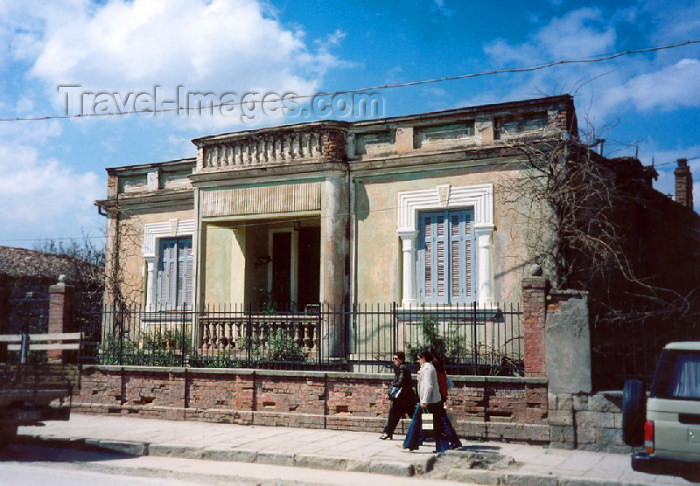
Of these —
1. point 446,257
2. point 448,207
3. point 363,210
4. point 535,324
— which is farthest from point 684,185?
point 535,324

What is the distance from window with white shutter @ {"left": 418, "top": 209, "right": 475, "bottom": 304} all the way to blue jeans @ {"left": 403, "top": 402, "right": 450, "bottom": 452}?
13.5ft

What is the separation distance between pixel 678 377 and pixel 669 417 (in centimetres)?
45

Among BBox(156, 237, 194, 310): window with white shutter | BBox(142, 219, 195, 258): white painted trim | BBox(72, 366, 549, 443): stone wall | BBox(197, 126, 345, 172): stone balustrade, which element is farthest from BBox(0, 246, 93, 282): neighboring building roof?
BBox(72, 366, 549, 443): stone wall

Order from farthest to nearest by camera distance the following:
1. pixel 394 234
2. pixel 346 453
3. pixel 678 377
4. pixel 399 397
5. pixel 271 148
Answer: pixel 271 148 < pixel 394 234 < pixel 399 397 < pixel 346 453 < pixel 678 377

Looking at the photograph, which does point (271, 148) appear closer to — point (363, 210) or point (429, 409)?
point (363, 210)

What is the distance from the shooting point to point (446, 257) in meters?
14.4

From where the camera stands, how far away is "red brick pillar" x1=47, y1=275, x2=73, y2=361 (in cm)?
1543

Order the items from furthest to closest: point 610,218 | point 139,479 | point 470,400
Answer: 1. point 610,218
2. point 470,400
3. point 139,479

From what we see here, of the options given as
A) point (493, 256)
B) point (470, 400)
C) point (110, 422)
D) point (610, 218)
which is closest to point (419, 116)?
point (493, 256)

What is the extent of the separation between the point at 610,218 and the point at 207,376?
8.78m

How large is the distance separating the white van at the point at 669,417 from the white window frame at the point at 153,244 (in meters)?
13.5

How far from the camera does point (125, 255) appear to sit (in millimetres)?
19375

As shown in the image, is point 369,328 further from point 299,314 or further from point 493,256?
point 493,256

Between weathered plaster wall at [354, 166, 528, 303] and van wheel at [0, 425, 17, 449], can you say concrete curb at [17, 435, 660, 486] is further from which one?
weathered plaster wall at [354, 166, 528, 303]
